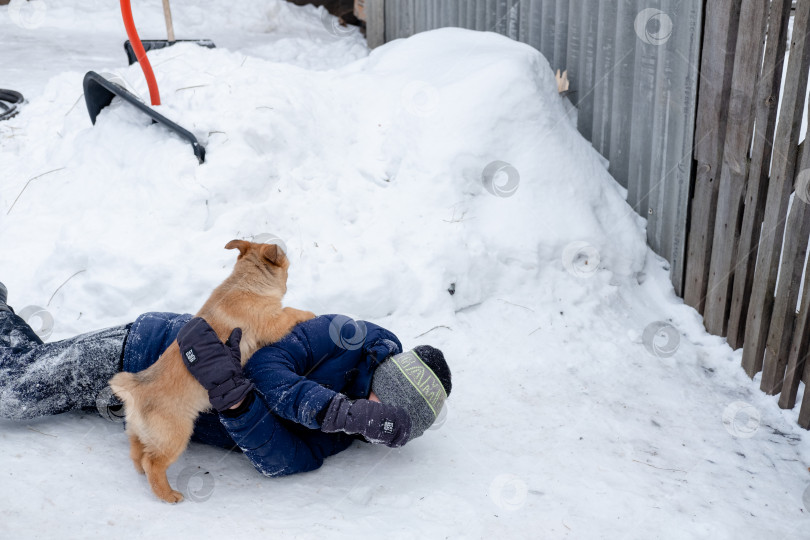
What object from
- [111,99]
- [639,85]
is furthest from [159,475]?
[639,85]

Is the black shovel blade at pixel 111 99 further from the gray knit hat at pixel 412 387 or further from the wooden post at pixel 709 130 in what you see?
the wooden post at pixel 709 130

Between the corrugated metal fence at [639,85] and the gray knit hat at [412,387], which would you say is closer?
the gray knit hat at [412,387]

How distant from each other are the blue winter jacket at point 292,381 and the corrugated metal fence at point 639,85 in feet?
6.93

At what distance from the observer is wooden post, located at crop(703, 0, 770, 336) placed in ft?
11.6

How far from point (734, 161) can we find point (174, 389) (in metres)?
2.93

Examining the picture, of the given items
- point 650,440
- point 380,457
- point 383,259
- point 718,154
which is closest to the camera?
point 380,457

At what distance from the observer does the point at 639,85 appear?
443 cm

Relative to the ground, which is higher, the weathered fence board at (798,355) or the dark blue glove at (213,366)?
the dark blue glove at (213,366)

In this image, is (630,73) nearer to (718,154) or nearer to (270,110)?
(718,154)

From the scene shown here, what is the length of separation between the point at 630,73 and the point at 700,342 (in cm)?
168

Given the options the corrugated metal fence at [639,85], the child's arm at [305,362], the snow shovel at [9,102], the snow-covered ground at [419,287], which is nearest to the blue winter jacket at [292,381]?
the child's arm at [305,362]

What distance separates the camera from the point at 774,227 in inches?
138

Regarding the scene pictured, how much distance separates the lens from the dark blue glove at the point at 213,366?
8.57 feet

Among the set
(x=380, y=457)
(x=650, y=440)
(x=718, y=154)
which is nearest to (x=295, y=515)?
(x=380, y=457)
